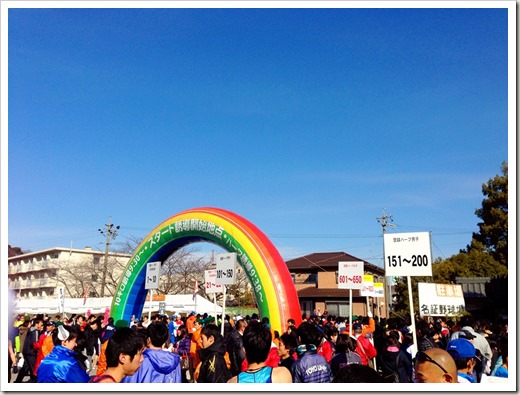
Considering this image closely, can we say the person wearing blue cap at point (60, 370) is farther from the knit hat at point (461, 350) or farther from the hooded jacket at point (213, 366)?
the knit hat at point (461, 350)

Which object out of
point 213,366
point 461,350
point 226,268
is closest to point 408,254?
point 461,350

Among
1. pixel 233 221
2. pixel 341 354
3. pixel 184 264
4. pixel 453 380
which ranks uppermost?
pixel 233 221

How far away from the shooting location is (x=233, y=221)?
16156 mm

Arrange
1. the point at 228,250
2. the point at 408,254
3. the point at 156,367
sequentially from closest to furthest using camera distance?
the point at 156,367
the point at 408,254
the point at 228,250

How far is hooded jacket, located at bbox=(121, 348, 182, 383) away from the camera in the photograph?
4.67 m

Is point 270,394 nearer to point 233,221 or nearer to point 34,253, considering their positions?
point 233,221

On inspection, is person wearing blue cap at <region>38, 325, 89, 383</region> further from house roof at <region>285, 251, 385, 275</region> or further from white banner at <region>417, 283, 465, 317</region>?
house roof at <region>285, 251, 385, 275</region>

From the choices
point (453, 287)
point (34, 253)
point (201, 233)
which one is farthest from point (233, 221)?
point (34, 253)

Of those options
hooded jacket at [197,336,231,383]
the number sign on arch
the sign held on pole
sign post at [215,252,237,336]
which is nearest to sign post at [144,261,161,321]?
the sign held on pole

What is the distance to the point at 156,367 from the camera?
4.75 meters

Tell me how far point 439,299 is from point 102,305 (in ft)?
92.0

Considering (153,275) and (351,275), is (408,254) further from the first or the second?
(153,275)

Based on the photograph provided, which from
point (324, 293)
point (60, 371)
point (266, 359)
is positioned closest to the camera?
point (60, 371)

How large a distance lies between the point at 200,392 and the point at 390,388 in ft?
5.73
